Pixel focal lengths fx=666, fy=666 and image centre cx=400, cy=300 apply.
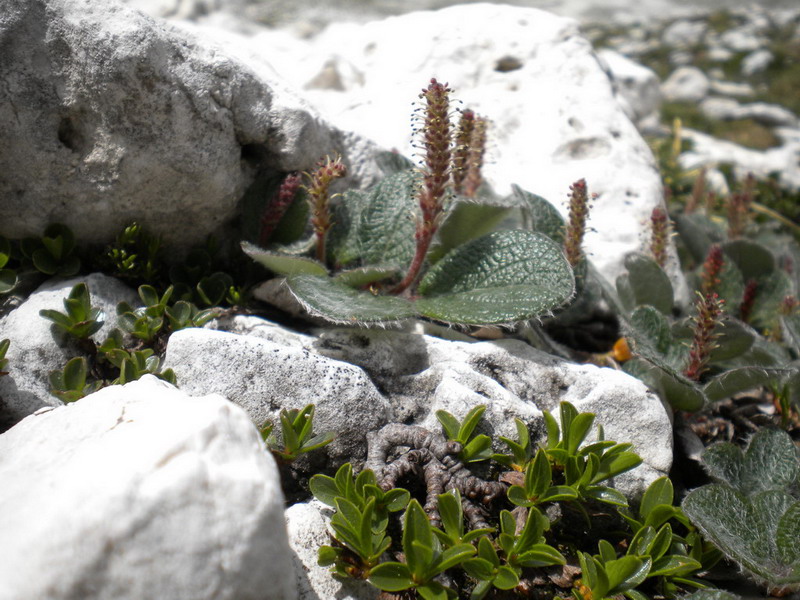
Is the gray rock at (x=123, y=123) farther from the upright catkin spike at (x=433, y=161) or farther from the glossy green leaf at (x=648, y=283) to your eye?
the glossy green leaf at (x=648, y=283)

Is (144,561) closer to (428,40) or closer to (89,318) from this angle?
(89,318)

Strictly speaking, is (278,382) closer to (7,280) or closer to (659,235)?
(7,280)

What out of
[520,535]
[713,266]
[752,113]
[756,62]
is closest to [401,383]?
[520,535]

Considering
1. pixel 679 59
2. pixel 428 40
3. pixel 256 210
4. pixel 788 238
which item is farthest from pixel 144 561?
pixel 679 59

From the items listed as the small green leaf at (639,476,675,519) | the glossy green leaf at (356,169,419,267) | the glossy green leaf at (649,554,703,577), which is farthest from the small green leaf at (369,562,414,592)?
the glossy green leaf at (356,169,419,267)

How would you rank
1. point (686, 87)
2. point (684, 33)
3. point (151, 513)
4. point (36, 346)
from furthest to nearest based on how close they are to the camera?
point (684, 33), point (686, 87), point (36, 346), point (151, 513)

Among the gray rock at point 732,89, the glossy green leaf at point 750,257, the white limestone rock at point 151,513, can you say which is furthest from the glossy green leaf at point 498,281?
the gray rock at point 732,89
